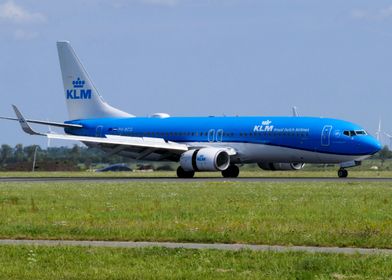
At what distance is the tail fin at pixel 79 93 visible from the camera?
2763 inches

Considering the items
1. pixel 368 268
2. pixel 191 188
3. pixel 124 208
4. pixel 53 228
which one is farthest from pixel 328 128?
pixel 368 268

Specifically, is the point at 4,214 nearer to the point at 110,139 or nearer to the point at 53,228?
the point at 53,228

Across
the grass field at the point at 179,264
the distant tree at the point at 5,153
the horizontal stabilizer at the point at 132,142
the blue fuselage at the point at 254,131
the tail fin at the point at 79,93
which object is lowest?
the distant tree at the point at 5,153

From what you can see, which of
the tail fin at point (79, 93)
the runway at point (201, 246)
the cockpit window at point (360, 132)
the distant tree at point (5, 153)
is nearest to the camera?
the runway at point (201, 246)

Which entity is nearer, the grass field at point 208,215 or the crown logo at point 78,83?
the grass field at point 208,215

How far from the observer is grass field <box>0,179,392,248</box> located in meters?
21.4

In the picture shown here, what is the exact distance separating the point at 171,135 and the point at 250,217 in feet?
125

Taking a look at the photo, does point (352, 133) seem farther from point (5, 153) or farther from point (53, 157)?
point (5, 153)

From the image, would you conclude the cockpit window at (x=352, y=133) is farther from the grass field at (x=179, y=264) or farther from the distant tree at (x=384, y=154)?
the distant tree at (x=384, y=154)

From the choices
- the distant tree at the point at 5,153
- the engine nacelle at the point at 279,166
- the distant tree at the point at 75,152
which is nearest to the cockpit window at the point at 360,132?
the engine nacelle at the point at 279,166

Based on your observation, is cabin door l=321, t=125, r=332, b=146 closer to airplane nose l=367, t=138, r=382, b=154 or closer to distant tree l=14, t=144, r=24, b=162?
airplane nose l=367, t=138, r=382, b=154

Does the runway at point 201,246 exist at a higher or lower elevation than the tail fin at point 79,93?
lower

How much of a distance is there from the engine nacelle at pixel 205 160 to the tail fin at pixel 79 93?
40.9 feet

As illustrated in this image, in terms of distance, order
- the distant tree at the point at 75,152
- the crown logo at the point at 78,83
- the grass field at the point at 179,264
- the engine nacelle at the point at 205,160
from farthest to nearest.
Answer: the distant tree at the point at 75,152 → the crown logo at the point at 78,83 → the engine nacelle at the point at 205,160 → the grass field at the point at 179,264
